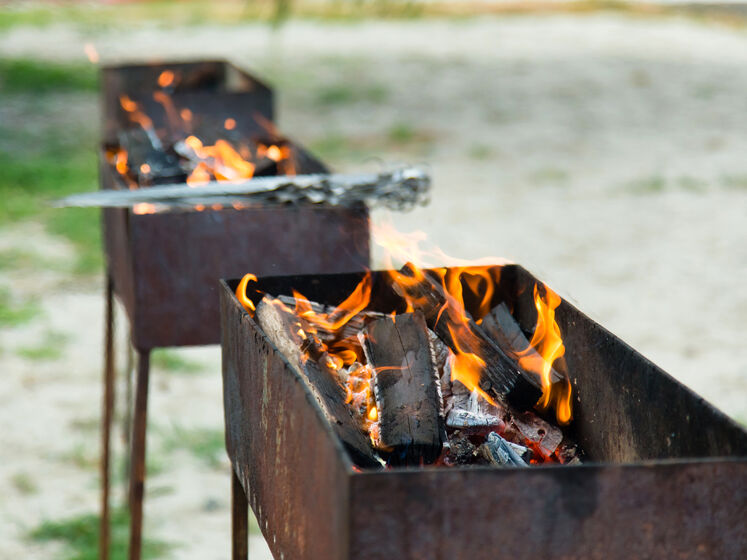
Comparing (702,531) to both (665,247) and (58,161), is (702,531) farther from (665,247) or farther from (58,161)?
(58,161)

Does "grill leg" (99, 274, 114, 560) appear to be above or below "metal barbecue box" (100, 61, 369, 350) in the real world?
below

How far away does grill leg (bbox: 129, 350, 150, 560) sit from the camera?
8.95 ft

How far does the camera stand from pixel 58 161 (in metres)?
7.95

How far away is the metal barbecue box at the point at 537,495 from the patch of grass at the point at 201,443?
2310mm

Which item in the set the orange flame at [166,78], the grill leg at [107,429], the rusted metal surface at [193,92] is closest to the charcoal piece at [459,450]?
the grill leg at [107,429]

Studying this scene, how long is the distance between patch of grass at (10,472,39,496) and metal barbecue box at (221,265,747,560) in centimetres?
226

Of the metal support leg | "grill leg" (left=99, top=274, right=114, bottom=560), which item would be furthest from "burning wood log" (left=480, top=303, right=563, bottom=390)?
the metal support leg

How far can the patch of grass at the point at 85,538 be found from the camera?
3.31 metres

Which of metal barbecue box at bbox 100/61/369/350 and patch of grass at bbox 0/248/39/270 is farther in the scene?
patch of grass at bbox 0/248/39/270

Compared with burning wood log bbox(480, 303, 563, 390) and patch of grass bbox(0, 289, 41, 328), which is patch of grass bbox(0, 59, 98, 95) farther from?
burning wood log bbox(480, 303, 563, 390)

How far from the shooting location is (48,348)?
4801 mm

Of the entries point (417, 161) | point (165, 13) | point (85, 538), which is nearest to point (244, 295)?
point (85, 538)

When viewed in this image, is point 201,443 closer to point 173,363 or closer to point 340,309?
point 173,363

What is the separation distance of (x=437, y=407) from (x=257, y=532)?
188 centimetres
